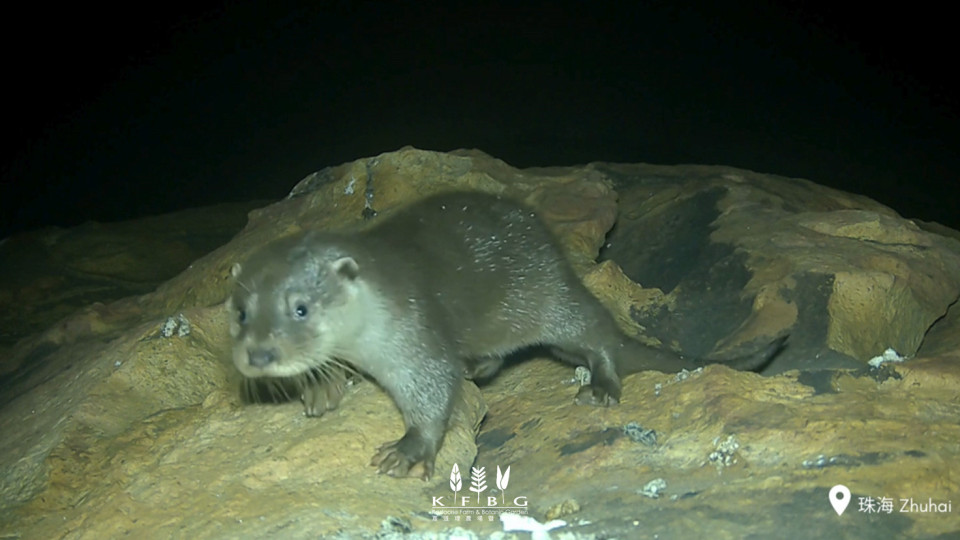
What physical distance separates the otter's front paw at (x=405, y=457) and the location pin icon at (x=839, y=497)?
42.0 inches

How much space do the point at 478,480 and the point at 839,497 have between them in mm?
975

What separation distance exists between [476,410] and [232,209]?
367cm

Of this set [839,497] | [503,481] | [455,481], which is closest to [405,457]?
[455,481]

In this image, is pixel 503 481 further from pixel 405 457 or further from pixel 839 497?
pixel 839 497

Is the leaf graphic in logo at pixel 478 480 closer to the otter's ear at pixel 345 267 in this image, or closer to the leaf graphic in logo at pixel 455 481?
the leaf graphic in logo at pixel 455 481

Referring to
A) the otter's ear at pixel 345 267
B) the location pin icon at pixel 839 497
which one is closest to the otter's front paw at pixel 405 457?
the otter's ear at pixel 345 267

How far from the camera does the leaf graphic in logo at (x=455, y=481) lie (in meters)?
2.54

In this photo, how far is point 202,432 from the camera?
9.26 ft

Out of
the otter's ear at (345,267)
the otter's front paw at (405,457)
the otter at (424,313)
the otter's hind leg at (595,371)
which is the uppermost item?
the otter's ear at (345,267)

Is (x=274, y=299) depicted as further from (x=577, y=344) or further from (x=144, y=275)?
(x=144, y=275)

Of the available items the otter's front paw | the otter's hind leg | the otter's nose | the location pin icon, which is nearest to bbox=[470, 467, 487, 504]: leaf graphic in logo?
the otter's front paw

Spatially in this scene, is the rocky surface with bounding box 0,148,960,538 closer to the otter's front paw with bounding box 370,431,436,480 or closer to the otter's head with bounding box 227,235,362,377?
the otter's front paw with bounding box 370,431,436,480

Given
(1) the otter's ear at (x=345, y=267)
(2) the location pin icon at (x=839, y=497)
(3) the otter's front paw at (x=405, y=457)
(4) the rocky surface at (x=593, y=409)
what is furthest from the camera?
(1) the otter's ear at (x=345, y=267)

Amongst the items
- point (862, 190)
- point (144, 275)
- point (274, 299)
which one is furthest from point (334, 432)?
point (862, 190)
